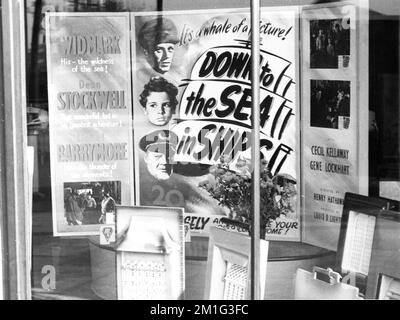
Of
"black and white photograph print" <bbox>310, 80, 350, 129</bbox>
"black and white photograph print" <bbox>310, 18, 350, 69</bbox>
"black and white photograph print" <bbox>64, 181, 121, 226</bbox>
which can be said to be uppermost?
"black and white photograph print" <bbox>310, 18, 350, 69</bbox>

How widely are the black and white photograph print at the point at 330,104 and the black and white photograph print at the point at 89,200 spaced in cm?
128

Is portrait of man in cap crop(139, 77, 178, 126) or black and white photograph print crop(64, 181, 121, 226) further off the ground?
portrait of man in cap crop(139, 77, 178, 126)

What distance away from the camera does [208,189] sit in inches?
214

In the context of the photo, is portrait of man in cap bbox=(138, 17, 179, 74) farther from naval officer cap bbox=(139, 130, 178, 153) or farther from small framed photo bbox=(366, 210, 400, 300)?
small framed photo bbox=(366, 210, 400, 300)

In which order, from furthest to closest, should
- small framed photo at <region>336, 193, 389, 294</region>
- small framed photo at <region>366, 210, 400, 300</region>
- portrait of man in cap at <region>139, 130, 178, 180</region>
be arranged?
1. portrait of man in cap at <region>139, 130, 178, 180</region>
2. small framed photo at <region>336, 193, 389, 294</region>
3. small framed photo at <region>366, 210, 400, 300</region>

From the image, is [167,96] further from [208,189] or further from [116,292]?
[116,292]

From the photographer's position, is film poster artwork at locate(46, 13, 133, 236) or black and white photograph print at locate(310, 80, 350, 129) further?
film poster artwork at locate(46, 13, 133, 236)

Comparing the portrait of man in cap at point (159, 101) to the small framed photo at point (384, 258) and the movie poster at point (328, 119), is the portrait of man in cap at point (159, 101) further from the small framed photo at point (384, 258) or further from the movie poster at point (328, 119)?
the small framed photo at point (384, 258)

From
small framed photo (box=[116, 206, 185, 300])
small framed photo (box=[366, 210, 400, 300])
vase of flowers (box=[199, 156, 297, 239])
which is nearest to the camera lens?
small framed photo (box=[366, 210, 400, 300])

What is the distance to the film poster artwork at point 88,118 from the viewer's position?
17.7 feet

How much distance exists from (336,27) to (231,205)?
1.22 m

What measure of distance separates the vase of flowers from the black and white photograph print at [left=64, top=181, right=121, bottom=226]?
56cm

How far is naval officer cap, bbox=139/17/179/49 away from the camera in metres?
5.41

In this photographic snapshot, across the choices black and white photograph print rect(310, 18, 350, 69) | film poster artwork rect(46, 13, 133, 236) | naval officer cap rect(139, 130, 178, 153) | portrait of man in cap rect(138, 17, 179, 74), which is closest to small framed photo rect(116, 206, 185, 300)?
film poster artwork rect(46, 13, 133, 236)
